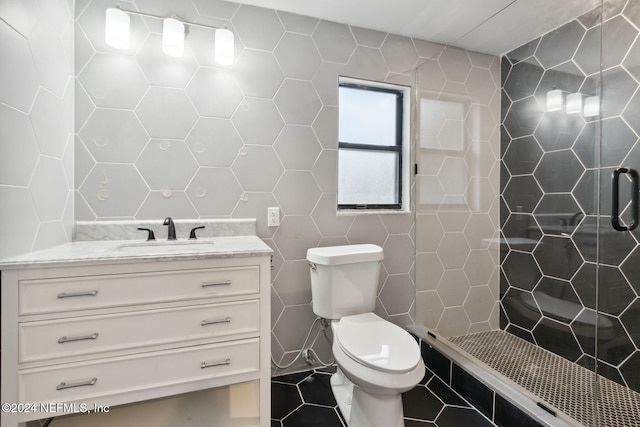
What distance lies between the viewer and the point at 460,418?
1.47 m

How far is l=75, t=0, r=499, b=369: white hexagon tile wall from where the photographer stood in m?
1.53

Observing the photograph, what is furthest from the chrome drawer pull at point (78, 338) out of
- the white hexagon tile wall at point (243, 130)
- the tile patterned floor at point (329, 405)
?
the tile patterned floor at point (329, 405)

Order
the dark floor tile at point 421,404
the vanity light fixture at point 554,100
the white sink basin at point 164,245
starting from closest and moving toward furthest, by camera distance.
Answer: the white sink basin at point 164,245
the dark floor tile at point 421,404
the vanity light fixture at point 554,100

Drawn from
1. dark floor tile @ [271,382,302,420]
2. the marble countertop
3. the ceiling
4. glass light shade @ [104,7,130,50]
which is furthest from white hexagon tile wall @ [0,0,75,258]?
dark floor tile @ [271,382,302,420]

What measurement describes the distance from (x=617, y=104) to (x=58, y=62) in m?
2.92

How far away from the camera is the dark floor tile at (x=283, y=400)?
1.51 m

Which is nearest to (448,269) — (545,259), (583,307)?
(545,259)

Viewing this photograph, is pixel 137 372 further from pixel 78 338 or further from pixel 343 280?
pixel 343 280

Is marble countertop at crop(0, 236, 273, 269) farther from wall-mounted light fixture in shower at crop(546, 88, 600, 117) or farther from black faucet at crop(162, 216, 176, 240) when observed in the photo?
wall-mounted light fixture in shower at crop(546, 88, 600, 117)

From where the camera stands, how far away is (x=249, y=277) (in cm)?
124

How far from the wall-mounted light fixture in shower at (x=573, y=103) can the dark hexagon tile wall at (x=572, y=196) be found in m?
0.03

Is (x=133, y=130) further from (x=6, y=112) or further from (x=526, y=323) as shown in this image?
(x=526, y=323)

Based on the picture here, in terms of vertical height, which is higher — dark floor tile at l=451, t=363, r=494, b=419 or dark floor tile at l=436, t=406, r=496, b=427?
dark floor tile at l=451, t=363, r=494, b=419

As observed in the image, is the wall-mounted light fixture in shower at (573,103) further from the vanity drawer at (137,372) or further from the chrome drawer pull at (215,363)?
the chrome drawer pull at (215,363)
